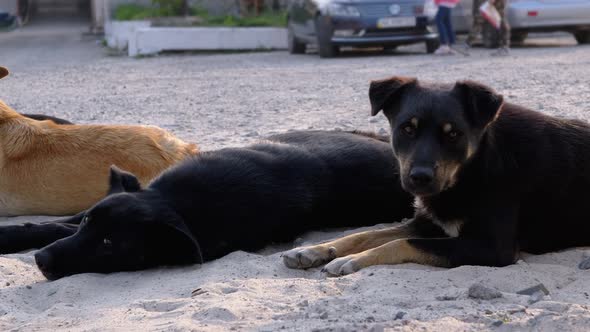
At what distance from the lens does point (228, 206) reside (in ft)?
19.0

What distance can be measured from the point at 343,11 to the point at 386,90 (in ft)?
48.5

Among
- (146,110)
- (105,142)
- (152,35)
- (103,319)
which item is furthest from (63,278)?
(152,35)

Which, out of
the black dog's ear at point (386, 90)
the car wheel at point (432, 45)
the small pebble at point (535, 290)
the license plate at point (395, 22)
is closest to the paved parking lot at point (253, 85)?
the car wheel at point (432, 45)

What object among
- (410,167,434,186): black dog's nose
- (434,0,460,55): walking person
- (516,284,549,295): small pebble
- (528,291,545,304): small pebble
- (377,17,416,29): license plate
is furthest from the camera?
(434,0,460,55): walking person

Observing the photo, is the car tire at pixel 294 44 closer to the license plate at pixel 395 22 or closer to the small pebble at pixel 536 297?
the license plate at pixel 395 22

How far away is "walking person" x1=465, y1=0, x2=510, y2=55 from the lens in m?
19.9

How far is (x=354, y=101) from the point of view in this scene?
1246 centimetres

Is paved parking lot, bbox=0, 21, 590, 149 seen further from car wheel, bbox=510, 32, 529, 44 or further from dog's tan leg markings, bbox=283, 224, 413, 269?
dog's tan leg markings, bbox=283, 224, 413, 269

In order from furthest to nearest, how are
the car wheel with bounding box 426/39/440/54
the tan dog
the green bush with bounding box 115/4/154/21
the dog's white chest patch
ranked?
the green bush with bounding box 115/4/154/21 → the car wheel with bounding box 426/39/440/54 → the tan dog → the dog's white chest patch

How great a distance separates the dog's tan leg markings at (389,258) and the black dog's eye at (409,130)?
2.00 ft

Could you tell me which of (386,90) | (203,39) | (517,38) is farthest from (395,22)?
(386,90)

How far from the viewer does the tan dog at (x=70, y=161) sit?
709 centimetres

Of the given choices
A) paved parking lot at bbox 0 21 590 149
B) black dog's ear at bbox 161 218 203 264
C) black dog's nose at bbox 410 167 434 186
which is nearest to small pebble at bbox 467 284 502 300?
black dog's nose at bbox 410 167 434 186

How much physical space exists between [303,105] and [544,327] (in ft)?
27.7
